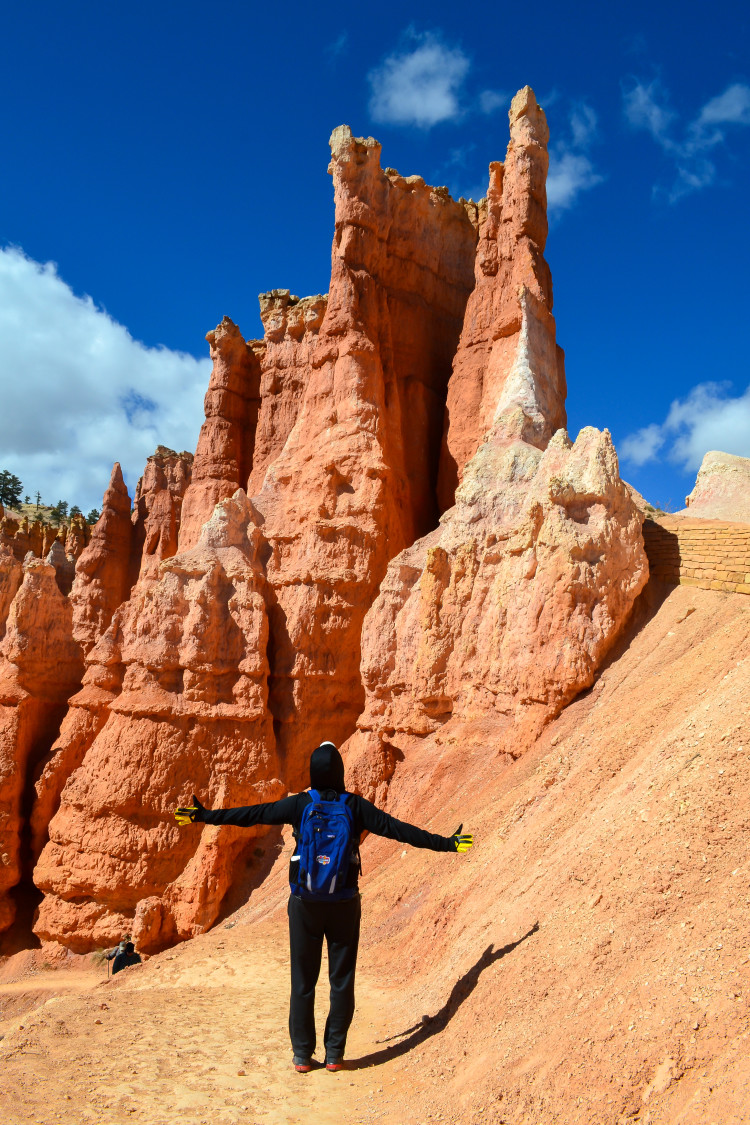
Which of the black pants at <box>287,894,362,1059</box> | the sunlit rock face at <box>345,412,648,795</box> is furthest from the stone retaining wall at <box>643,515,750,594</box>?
the black pants at <box>287,894,362,1059</box>

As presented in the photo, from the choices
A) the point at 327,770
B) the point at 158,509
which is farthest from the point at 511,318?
the point at 158,509

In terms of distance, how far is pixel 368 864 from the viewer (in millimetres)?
11336

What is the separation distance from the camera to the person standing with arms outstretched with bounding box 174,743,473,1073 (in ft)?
15.7

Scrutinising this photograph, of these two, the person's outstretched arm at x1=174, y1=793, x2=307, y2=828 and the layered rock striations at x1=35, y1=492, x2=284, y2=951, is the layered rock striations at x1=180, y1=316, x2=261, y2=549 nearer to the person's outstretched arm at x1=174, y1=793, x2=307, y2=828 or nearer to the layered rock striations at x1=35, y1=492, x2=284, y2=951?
the layered rock striations at x1=35, y1=492, x2=284, y2=951

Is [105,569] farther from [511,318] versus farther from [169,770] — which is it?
[511,318]

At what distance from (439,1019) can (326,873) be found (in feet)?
5.06

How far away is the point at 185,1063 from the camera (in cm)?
526

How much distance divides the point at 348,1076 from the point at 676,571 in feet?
23.7

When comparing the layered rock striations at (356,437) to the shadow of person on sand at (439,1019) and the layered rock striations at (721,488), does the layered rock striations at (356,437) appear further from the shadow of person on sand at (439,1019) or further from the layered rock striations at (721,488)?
the shadow of person on sand at (439,1019)

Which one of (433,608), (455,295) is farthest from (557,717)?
(455,295)

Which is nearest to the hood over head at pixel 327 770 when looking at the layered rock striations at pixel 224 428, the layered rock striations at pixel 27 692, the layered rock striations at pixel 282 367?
the layered rock striations at pixel 27 692

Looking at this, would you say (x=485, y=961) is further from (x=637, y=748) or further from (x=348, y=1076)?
(x=637, y=748)

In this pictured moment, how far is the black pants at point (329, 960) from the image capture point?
4.89 m

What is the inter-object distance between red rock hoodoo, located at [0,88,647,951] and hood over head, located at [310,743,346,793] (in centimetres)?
518
